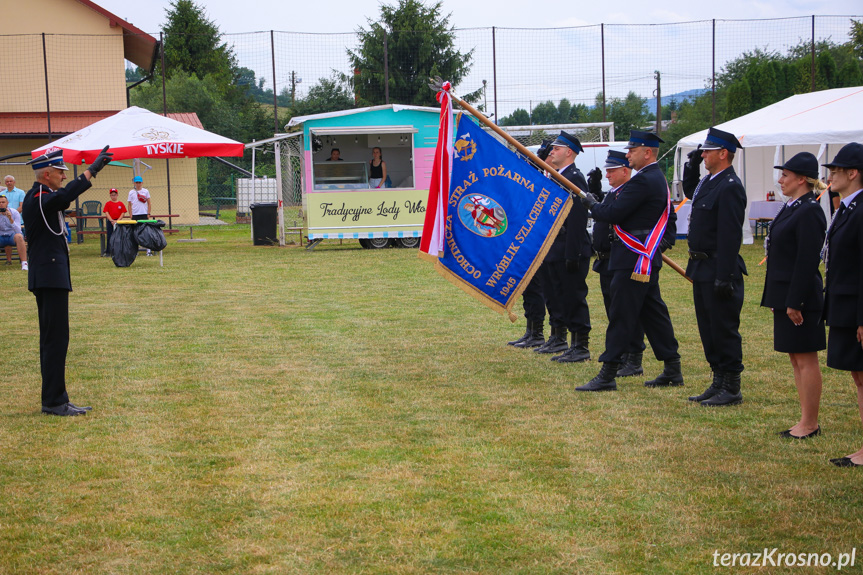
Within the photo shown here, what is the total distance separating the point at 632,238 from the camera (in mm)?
6609

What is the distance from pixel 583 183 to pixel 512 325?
8.42 feet

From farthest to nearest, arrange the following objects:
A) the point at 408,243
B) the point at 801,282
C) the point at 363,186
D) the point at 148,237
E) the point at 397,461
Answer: the point at 408,243, the point at 363,186, the point at 148,237, the point at 801,282, the point at 397,461

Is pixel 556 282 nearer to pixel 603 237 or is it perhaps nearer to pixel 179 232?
pixel 603 237

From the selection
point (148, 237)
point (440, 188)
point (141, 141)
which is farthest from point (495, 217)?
point (141, 141)

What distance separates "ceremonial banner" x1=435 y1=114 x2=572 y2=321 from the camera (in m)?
7.05

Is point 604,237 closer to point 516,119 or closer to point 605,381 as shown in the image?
point 605,381

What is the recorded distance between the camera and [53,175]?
6.12m

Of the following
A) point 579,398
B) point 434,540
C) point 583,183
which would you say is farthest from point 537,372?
point 434,540

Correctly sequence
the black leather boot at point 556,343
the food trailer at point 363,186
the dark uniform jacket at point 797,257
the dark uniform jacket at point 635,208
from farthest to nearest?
1. the food trailer at point 363,186
2. the black leather boot at point 556,343
3. the dark uniform jacket at point 635,208
4. the dark uniform jacket at point 797,257

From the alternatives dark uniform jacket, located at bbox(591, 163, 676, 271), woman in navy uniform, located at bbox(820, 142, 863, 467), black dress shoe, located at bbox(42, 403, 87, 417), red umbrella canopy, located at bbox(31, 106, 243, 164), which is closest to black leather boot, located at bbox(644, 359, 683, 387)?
dark uniform jacket, located at bbox(591, 163, 676, 271)

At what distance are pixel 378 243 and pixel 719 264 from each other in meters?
14.6

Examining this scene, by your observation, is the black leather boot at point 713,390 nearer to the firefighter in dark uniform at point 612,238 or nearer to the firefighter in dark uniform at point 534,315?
the firefighter in dark uniform at point 612,238

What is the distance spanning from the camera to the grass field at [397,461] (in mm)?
3740

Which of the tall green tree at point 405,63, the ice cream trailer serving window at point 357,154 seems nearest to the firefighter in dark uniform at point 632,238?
the ice cream trailer serving window at point 357,154
